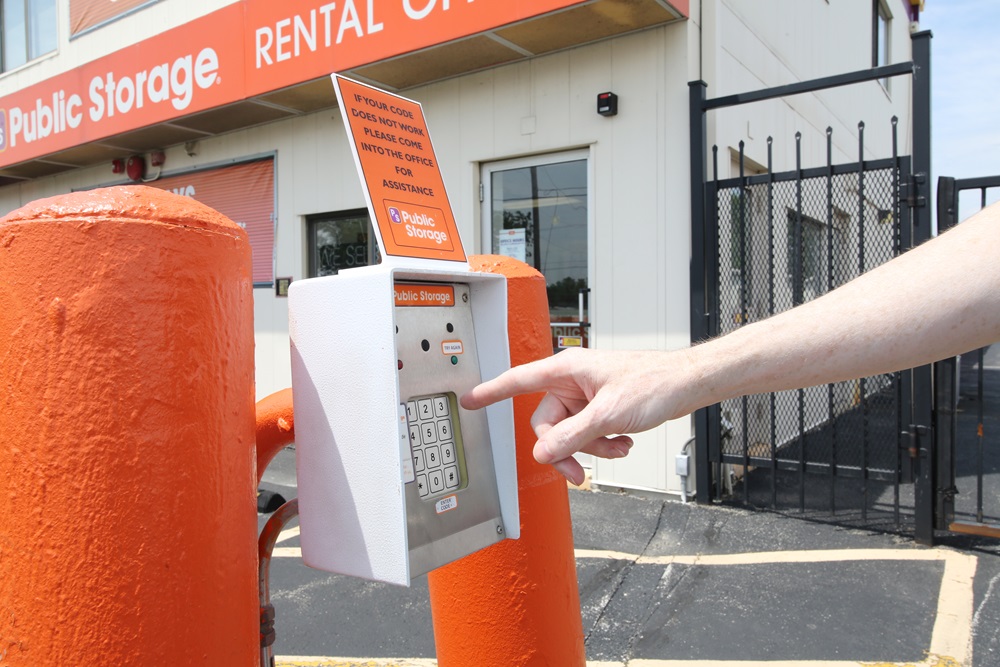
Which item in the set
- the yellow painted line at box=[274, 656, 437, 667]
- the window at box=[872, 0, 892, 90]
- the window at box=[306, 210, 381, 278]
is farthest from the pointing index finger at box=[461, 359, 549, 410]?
the window at box=[872, 0, 892, 90]

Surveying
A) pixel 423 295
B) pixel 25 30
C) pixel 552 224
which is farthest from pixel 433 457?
pixel 25 30

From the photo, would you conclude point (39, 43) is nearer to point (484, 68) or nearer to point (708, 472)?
point (484, 68)

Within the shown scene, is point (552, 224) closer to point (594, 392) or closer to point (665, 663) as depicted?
point (665, 663)

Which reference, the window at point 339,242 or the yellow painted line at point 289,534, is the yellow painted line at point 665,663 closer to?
the yellow painted line at point 289,534

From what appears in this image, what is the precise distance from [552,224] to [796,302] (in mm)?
1899

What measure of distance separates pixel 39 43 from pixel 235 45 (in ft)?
17.5

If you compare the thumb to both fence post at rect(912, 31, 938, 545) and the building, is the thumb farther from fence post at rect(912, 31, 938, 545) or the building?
the building

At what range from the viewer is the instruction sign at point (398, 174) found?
1450 mm

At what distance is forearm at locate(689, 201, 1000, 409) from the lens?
1174 mm

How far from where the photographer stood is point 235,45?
247 inches

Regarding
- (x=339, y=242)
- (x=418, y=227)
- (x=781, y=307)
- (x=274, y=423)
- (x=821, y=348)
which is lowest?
(x=274, y=423)

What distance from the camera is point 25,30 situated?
9.88m

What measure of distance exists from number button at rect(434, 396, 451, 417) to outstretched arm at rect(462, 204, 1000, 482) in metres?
0.24

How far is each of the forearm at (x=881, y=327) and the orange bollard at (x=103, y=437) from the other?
2.76 ft
